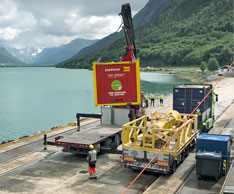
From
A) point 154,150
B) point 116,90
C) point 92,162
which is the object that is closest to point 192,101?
point 116,90

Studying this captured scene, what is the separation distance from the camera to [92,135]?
15.3m

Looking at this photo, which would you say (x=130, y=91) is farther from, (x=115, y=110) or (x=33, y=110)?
(x=33, y=110)

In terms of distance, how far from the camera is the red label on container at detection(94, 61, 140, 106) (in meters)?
17.5

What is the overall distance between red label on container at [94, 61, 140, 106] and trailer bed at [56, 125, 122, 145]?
174cm

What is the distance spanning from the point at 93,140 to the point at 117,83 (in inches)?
185

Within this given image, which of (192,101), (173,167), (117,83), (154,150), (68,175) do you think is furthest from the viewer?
(192,101)

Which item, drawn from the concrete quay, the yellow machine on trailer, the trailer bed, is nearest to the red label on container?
the trailer bed

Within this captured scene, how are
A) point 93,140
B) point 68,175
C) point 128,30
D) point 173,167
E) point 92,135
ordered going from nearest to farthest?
point 173,167 < point 68,175 < point 93,140 < point 92,135 < point 128,30

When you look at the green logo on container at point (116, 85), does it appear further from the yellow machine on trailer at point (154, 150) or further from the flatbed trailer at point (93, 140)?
the yellow machine on trailer at point (154, 150)

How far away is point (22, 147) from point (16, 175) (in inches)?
180

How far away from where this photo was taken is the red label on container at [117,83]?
1752cm

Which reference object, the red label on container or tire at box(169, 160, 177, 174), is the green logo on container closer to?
the red label on container

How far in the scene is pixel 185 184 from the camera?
11266 mm

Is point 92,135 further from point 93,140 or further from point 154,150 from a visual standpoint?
point 154,150
